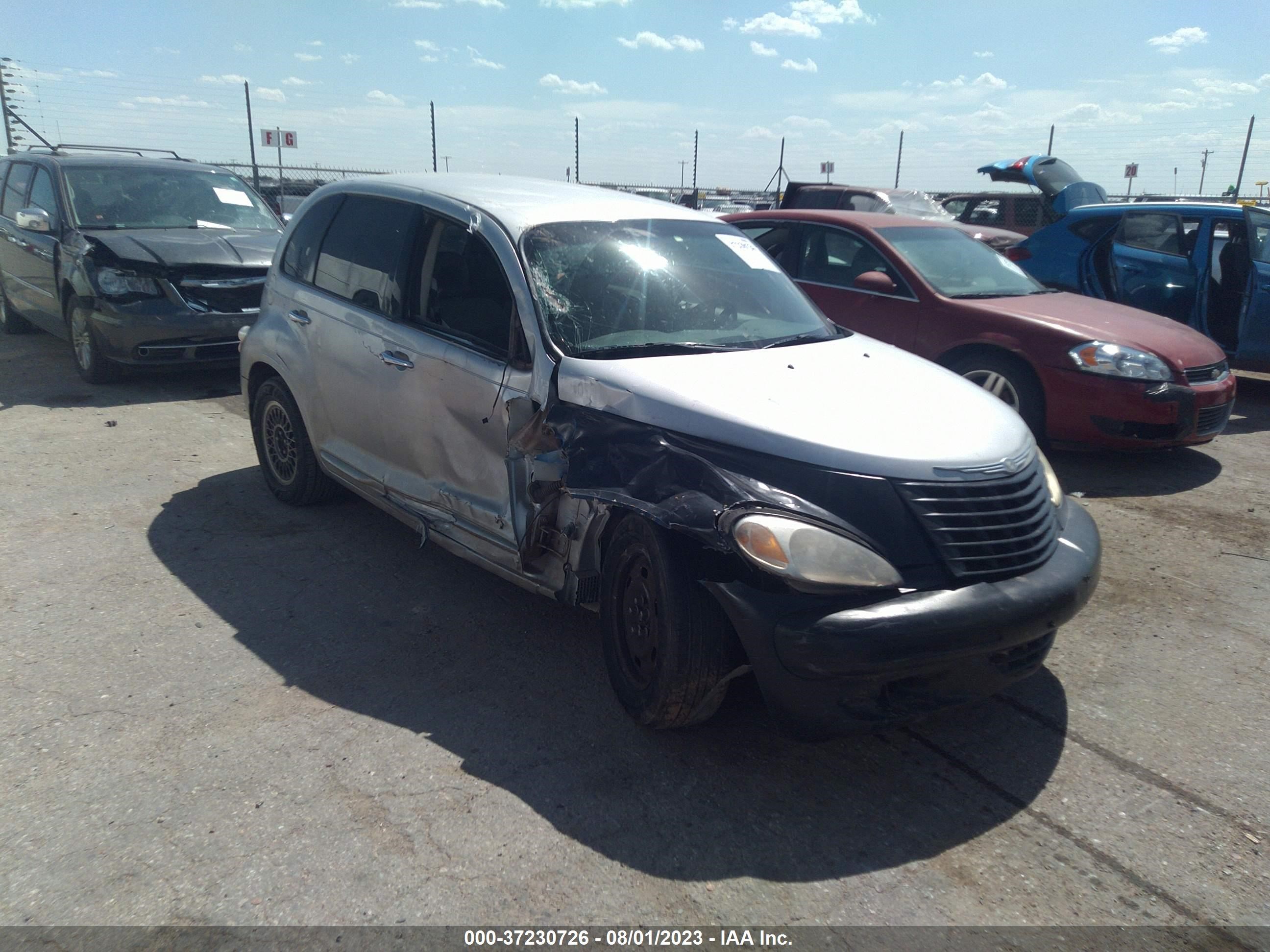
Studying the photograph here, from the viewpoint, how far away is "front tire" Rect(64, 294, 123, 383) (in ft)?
26.2

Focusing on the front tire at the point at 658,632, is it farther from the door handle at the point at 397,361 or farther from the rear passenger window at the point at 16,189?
the rear passenger window at the point at 16,189

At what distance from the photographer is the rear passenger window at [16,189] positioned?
9055 millimetres

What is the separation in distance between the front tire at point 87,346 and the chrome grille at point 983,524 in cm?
749

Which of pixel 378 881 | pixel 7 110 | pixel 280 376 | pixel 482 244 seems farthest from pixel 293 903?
pixel 7 110

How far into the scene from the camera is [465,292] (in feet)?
12.8

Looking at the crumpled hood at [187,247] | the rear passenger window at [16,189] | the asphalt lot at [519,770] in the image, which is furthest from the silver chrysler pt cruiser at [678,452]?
the rear passenger window at [16,189]

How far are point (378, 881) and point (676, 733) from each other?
1102 millimetres

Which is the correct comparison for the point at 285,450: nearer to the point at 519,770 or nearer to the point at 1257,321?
the point at 519,770

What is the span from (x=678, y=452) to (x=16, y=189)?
363 inches

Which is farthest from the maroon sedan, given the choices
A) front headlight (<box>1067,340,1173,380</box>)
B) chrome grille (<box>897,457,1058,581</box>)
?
chrome grille (<box>897,457,1058,581</box>)

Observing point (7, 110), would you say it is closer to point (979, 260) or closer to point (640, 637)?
point (979, 260)

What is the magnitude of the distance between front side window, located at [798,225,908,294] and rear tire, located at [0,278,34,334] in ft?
28.1

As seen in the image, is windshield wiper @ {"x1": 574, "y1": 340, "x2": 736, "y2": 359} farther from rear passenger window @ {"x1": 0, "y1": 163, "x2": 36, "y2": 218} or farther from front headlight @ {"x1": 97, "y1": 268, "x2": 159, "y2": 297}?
rear passenger window @ {"x1": 0, "y1": 163, "x2": 36, "y2": 218}

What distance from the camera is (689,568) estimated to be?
2879 mm
